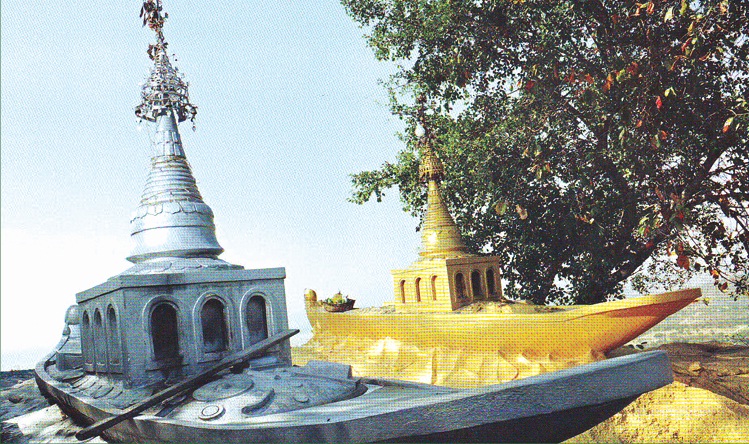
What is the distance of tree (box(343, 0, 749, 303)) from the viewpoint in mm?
10562

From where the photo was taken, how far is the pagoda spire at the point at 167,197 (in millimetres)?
9219

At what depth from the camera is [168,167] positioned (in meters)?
9.88

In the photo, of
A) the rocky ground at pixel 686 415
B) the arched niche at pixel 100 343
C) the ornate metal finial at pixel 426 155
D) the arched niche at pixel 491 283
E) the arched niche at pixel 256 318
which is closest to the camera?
the arched niche at pixel 100 343

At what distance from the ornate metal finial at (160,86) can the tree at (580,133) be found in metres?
5.44

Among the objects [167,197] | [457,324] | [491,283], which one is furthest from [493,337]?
[167,197]

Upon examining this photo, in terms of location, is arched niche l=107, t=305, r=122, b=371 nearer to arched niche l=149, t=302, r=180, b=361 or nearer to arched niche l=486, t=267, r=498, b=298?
arched niche l=149, t=302, r=180, b=361

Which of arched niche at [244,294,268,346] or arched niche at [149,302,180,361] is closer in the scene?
arched niche at [149,302,180,361]

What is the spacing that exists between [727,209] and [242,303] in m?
9.19

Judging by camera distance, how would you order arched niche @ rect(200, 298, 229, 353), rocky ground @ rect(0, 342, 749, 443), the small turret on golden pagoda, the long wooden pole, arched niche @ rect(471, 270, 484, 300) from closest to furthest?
the long wooden pole
arched niche @ rect(200, 298, 229, 353)
rocky ground @ rect(0, 342, 749, 443)
the small turret on golden pagoda
arched niche @ rect(471, 270, 484, 300)

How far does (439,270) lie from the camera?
40.4 ft

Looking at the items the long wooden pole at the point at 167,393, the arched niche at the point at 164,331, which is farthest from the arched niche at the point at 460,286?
the arched niche at the point at 164,331

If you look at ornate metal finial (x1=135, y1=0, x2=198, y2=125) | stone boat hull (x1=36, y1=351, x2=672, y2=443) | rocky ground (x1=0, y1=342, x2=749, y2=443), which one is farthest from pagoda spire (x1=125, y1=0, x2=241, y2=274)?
stone boat hull (x1=36, y1=351, x2=672, y2=443)

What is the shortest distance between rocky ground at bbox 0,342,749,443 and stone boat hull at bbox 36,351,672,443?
126 inches

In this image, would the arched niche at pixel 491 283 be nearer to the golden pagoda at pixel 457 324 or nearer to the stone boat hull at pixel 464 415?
the golden pagoda at pixel 457 324
